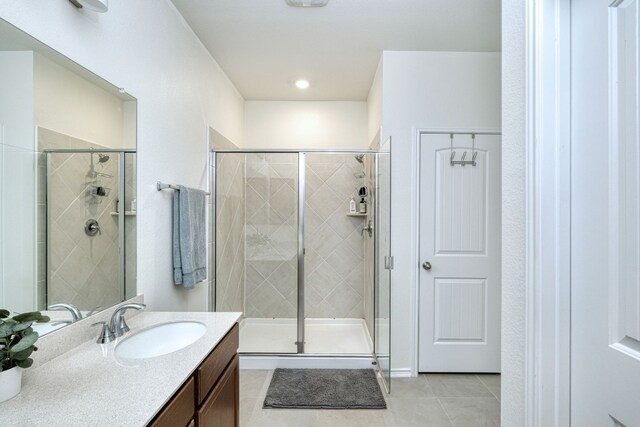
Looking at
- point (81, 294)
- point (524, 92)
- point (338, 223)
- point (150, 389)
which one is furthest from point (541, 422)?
point (338, 223)

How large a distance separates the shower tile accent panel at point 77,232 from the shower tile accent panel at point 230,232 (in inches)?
51.7

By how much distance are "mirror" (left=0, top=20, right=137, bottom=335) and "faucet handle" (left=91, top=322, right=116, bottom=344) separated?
0.10m

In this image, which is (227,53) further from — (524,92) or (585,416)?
(585,416)

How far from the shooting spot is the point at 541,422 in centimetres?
79

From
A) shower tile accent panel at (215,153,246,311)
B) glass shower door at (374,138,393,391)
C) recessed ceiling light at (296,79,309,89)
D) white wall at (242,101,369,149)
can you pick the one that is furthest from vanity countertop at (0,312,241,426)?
white wall at (242,101,369,149)

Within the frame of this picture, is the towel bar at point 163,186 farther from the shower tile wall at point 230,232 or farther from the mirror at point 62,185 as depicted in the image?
the shower tile wall at point 230,232

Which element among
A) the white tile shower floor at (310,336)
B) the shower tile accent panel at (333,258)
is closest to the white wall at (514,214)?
the white tile shower floor at (310,336)

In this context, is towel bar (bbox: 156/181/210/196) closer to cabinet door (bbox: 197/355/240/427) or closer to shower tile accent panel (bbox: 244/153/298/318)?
cabinet door (bbox: 197/355/240/427)

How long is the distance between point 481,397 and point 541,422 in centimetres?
170

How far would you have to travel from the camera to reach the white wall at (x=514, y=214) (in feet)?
2.84

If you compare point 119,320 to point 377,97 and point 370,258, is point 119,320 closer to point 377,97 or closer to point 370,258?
point 370,258

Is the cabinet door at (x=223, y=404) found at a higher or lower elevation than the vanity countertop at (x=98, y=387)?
lower

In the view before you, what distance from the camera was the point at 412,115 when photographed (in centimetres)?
245

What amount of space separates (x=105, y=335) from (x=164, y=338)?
0.81ft
